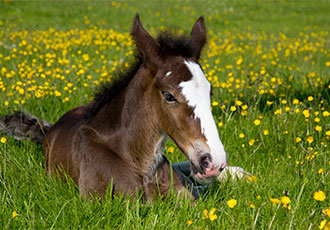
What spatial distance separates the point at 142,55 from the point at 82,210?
4.14ft

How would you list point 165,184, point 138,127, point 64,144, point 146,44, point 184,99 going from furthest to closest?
1. point 64,144
2. point 165,184
3. point 138,127
4. point 146,44
5. point 184,99

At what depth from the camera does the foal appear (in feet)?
9.42

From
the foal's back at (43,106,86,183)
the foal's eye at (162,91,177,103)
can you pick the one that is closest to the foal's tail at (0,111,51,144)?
the foal's back at (43,106,86,183)

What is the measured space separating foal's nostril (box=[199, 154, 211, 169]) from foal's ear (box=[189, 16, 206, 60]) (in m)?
0.90

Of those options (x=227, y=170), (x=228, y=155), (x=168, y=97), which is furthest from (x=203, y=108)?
(x=228, y=155)

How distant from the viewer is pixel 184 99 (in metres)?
2.91

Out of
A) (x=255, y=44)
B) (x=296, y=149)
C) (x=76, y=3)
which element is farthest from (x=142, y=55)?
(x=76, y=3)

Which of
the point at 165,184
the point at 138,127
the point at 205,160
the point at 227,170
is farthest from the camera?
the point at 227,170

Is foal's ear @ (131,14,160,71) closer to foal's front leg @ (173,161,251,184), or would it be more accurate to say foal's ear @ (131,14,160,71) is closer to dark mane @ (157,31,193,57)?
dark mane @ (157,31,193,57)

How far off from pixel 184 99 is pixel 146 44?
0.58 meters

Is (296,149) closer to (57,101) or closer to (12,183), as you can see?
(12,183)

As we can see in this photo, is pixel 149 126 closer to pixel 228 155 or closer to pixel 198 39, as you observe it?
pixel 198 39

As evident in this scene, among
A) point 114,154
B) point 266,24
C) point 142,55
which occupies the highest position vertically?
point 142,55

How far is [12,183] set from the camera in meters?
3.59
